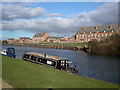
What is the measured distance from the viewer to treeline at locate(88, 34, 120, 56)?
6119 cm

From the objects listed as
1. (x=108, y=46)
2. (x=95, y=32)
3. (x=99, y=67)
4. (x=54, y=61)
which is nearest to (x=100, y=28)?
(x=95, y=32)

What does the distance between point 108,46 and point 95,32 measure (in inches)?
2023

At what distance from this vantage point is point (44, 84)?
11.8 meters

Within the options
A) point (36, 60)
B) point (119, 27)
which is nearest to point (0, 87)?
point (36, 60)

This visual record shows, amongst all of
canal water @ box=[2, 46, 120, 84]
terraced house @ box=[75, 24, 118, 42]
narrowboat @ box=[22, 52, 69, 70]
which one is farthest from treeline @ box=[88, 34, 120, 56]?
narrowboat @ box=[22, 52, 69, 70]

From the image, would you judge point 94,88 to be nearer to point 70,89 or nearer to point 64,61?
point 70,89

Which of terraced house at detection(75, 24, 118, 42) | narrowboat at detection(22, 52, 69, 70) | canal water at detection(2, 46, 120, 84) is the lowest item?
canal water at detection(2, 46, 120, 84)

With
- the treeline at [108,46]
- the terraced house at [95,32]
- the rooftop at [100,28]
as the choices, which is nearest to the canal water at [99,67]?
the treeline at [108,46]

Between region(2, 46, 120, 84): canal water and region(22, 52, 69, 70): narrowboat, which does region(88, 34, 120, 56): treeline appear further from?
region(22, 52, 69, 70): narrowboat

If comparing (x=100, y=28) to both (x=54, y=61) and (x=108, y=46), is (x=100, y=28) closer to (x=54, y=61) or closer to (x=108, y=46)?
(x=108, y=46)

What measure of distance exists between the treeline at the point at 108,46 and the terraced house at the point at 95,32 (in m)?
32.6

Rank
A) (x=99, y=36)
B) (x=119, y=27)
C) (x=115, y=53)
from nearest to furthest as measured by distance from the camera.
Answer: (x=115, y=53)
(x=119, y=27)
(x=99, y=36)

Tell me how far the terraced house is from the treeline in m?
32.6

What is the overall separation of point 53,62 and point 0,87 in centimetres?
1572
